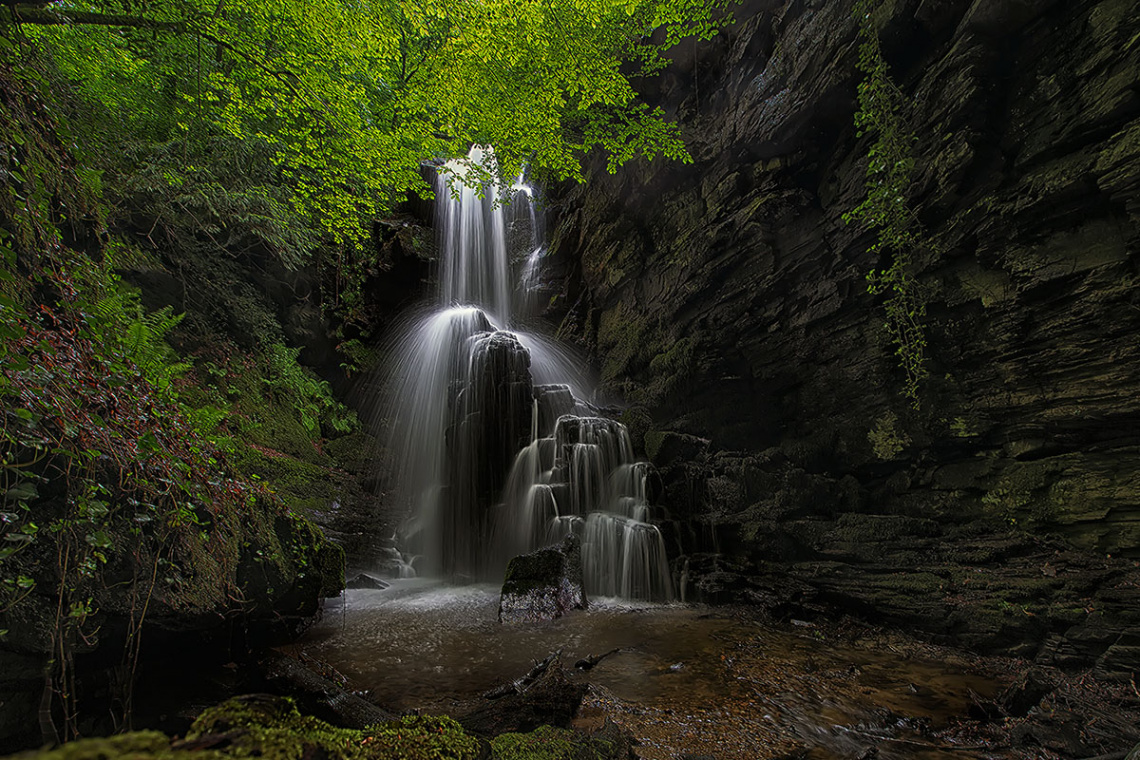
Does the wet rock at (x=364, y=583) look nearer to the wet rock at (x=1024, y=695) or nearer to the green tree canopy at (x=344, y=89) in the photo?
the green tree canopy at (x=344, y=89)

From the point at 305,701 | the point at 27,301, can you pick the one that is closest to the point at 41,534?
the point at 27,301

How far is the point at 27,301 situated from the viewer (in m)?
3.01

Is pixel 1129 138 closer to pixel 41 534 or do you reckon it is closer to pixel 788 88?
pixel 788 88

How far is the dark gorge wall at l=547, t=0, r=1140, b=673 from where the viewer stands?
4695mm

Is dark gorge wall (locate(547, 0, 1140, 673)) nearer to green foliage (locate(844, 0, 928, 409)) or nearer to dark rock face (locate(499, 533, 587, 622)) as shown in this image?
green foliage (locate(844, 0, 928, 409))

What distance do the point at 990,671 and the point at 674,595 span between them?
4.17 meters

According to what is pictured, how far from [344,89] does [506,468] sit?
8.94m

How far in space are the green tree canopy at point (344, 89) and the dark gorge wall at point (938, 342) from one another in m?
2.83

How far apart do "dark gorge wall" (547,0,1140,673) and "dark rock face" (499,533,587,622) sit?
7.51 ft

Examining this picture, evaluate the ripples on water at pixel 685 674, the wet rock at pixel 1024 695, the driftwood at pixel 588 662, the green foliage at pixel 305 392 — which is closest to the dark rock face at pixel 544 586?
the ripples on water at pixel 685 674

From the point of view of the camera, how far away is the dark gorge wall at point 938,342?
15.4 ft

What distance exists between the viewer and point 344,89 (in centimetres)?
860

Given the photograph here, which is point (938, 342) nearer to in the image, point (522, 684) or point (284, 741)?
point (522, 684)

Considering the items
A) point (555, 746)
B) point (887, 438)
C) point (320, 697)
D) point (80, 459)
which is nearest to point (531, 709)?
point (555, 746)
